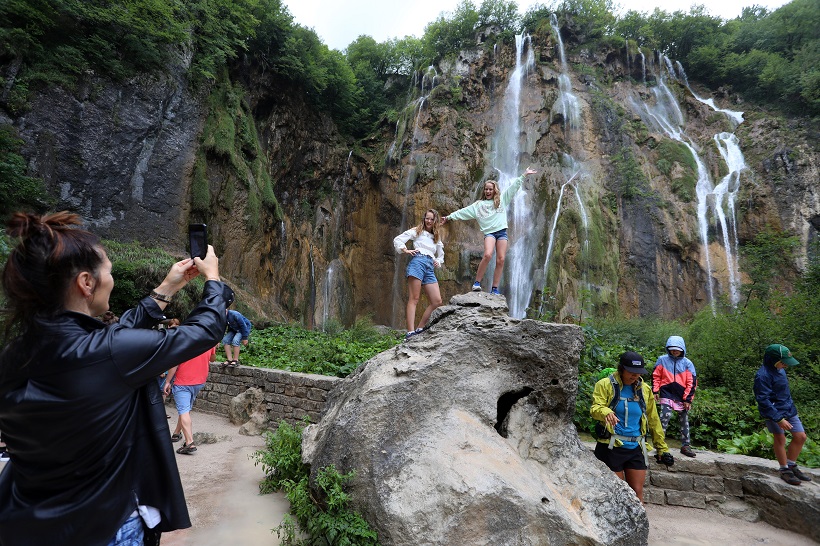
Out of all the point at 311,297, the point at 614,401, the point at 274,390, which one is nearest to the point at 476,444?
the point at 614,401

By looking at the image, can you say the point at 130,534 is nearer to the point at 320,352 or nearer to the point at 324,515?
the point at 324,515

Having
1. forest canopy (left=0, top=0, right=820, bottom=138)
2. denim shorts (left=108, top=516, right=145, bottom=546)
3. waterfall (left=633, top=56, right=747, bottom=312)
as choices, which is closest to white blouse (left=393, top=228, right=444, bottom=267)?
denim shorts (left=108, top=516, right=145, bottom=546)

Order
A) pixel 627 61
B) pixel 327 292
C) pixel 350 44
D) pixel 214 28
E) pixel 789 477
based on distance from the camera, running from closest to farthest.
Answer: pixel 789 477, pixel 214 28, pixel 327 292, pixel 627 61, pixel 350 44

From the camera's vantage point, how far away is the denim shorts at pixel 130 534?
1438mm

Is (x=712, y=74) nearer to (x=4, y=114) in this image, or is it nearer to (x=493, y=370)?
(x=493, y=370)

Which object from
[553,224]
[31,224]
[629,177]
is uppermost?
[629,177]

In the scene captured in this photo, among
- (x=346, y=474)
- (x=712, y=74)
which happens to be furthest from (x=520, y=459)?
(x=712, y=74)

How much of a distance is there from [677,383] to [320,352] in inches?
232

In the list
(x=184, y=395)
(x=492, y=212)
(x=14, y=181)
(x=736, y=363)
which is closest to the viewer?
(x=492, y=212)

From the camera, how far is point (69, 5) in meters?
12.0

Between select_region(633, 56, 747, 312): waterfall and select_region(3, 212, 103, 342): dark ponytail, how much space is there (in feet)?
59.3

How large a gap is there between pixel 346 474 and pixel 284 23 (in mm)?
19600

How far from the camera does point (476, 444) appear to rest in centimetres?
345

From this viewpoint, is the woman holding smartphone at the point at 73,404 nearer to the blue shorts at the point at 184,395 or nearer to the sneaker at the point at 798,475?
the blue shorts at the point at 184,395
